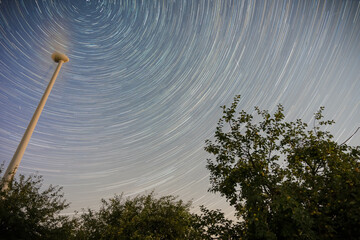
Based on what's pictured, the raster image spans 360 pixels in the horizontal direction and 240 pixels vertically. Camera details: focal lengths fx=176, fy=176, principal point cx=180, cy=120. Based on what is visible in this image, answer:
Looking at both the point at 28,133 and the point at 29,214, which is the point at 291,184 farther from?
the point at 28,133

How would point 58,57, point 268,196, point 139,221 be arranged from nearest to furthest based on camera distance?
point 268,196 → point 139,221 → point 58,57

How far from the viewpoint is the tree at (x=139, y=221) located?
17047mm

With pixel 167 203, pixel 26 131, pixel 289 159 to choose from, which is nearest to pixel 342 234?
pixel 289 159

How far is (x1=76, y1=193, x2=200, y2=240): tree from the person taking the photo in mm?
17047

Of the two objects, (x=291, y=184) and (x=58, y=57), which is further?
(x=58, y=57)

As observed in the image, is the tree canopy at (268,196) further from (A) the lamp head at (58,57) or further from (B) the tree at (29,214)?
(A) the lamp head at (58,57)

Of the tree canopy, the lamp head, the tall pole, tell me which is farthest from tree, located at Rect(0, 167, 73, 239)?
the lamp head

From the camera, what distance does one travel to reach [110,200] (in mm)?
23156

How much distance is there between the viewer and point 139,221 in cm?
1775

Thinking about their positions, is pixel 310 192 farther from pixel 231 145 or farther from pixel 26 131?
pixel 26 131

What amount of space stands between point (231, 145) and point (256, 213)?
3.93m

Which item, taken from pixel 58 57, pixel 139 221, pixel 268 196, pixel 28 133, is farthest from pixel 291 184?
pixel 58 57

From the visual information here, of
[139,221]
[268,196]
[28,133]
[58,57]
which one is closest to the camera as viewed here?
[268,196]

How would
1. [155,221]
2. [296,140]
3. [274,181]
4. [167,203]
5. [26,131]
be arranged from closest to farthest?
1. [274,181]
2. [296,140]
3. [155,221]
4. [167,203]
5. [26,131]
